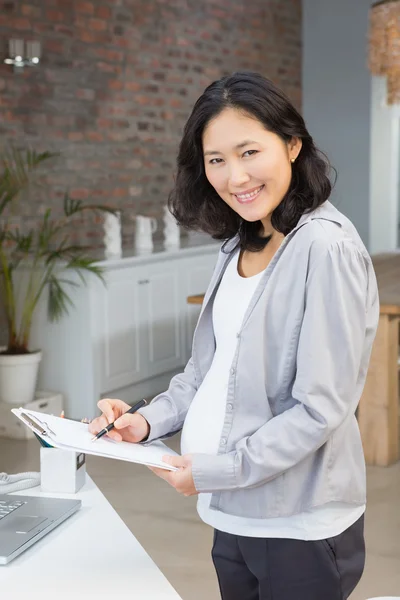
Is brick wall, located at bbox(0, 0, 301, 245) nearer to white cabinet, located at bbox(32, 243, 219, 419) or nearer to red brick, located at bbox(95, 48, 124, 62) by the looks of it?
red brick, located at bbox(95, 48, 124, 62)

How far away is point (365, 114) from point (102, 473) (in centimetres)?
547

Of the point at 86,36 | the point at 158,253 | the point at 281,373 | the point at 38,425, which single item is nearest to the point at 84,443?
the point at 38,425

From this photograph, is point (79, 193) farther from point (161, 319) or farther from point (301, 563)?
point (301, 563)

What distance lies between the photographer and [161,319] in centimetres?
596

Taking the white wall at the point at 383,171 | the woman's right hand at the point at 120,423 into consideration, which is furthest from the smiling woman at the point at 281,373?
the white wall at the point at 383,171

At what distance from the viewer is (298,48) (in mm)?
9000

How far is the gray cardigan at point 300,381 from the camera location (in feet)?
4.51

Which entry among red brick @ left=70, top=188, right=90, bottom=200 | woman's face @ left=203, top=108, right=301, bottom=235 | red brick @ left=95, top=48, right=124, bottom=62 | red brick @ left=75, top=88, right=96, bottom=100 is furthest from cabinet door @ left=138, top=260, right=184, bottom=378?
woman's face @ left=203, top=108, right=301, bottom=235

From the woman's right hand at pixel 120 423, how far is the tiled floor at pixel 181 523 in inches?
62.9

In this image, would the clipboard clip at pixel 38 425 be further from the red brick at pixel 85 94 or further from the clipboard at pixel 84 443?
the red brick at pixel 85 94

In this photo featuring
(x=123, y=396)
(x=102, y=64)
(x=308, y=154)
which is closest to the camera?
(x=308, y=154)

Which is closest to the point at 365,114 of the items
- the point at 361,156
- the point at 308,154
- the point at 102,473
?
the point at 361,156

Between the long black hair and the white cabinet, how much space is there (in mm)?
3661

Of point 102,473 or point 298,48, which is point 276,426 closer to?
point 102,473
